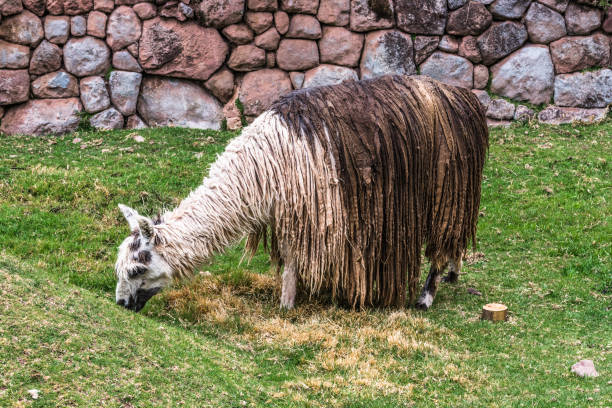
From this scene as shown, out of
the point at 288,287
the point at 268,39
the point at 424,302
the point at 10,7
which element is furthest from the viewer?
the point at 268,39

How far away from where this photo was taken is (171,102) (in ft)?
35.1

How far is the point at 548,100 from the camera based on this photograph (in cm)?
1120

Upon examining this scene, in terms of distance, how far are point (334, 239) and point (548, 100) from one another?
23.8 ft

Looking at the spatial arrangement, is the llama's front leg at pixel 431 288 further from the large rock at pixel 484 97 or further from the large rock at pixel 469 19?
the large rock at pixel 469 19

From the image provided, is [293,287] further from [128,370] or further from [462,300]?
[128,370]

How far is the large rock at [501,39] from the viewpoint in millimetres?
11039

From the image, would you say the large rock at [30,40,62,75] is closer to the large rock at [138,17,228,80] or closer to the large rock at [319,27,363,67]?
the large rock at [138,17,228,80]

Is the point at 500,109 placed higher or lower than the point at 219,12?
lower

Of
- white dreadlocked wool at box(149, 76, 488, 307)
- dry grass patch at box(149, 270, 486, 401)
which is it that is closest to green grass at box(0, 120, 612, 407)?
dry grass patch at box(149, 270, 486, 401)

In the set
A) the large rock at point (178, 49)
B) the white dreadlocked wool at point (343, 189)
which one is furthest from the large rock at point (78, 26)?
the white dreadlocked wool at point (343, 189)

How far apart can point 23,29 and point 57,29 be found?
50 centimetres

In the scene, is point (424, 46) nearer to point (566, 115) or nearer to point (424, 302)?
point (566, 115)

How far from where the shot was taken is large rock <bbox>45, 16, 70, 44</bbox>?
34.2 feet

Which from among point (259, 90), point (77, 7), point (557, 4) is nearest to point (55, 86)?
point (77, 7)
